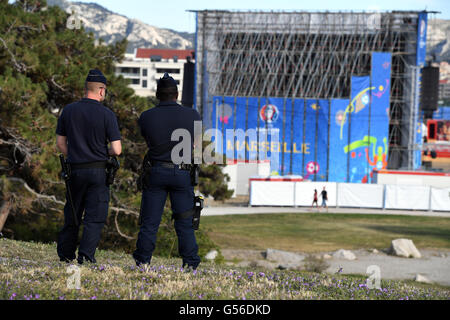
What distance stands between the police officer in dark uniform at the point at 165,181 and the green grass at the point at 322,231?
1708 cm

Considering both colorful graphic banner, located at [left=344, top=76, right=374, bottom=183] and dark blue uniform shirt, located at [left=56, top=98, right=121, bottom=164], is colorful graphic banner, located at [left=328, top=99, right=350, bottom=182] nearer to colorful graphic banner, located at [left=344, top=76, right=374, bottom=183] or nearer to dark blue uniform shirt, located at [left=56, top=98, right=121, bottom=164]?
colorful graphic banner, located at [left=344, top=76, right=374, bottom=183]

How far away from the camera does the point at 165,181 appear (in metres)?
5.67

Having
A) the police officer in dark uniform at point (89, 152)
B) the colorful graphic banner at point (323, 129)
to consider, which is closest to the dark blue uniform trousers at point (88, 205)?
the police officer in dark uniform at point (89, 152)

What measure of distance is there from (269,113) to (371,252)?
33179 millimetres

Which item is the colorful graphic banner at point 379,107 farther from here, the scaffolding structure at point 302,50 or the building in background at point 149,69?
the building in background at point 149,69

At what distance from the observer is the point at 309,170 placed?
5509 centimetres

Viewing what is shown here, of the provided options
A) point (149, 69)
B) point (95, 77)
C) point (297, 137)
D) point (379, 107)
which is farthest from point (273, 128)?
point (149, 69)

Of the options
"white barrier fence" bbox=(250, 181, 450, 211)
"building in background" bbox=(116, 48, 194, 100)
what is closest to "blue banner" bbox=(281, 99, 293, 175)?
"white barrier fence" bbox=(250, 181, 450, 211)

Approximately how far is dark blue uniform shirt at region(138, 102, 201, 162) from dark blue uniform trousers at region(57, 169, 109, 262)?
61 centimetres

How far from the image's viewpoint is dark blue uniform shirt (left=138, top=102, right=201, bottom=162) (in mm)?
5719

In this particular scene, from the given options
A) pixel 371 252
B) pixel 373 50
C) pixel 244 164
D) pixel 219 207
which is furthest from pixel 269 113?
pixel 371 252

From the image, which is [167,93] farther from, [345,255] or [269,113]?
[269,113]

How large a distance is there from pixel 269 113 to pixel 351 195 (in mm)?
16832
